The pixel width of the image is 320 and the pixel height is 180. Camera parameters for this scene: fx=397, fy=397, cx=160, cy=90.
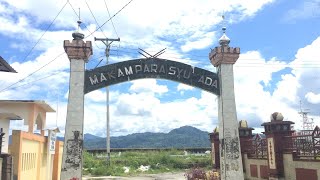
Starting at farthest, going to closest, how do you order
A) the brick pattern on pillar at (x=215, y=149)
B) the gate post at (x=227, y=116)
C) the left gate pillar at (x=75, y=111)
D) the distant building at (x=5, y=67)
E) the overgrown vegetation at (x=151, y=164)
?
1. the overgrown vegetation at (x=151, y=164)
2. the brick pattern on pillar at (x=215, y=149)
3. the gate post at (x=227, y=116)
4. the distant building at (x=5, y=67)
5. the left gate pillar at (x=75, y=111)

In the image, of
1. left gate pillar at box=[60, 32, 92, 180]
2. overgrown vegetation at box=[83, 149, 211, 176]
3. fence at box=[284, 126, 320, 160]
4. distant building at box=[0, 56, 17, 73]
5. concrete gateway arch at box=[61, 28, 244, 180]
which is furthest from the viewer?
overgrown vegetation at box=[83, 149, 211, 176]

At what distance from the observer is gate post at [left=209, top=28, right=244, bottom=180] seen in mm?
15484

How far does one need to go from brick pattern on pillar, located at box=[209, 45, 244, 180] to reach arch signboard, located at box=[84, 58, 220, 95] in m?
0.40

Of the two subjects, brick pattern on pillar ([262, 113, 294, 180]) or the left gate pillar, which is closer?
the left gate pillar

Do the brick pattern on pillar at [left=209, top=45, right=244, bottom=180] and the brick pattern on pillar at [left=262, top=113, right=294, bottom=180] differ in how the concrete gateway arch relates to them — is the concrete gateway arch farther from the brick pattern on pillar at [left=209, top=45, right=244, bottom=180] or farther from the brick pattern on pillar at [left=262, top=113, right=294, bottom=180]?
the brick pattern on pillar at [left=262, top=113, right=294, bottom=180]

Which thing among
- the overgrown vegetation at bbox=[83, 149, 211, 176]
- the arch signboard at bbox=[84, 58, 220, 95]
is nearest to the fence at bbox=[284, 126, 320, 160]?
the arch signboard at bbox=[84, 58, 220, 95]

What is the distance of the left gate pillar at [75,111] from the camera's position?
14.6 m

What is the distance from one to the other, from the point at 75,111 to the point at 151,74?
11.0 feet

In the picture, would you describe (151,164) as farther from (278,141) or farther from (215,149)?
(278,141)

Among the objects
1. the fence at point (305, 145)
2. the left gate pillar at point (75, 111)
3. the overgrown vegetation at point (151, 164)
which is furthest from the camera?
the overgrown vegetation at point (151, 164)

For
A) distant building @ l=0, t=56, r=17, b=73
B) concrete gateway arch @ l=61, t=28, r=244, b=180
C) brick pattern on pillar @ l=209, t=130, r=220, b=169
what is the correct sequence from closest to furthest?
concrete gateway arch @ l=61, t=28, r=244, b=180 → distant building @ l=0, t=56, r=17, b=73 → brick pattern on pillar @ l=209, t=130, r=220, b=169

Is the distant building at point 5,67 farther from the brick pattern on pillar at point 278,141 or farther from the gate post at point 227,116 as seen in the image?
the brick pattern on pillar at point 278,141

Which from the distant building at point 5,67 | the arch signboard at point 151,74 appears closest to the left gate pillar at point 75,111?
the arch signboard at point 151,74

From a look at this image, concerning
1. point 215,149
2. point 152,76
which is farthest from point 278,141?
point 215,149
